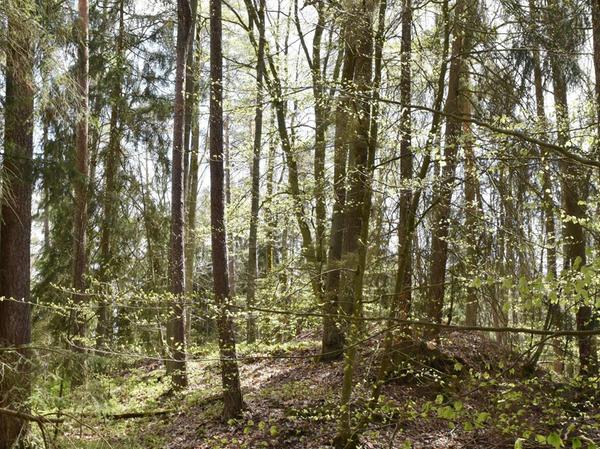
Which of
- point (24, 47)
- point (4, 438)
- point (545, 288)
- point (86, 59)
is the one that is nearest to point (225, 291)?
point (4, 438)

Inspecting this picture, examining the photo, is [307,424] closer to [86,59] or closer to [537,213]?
[537,213]

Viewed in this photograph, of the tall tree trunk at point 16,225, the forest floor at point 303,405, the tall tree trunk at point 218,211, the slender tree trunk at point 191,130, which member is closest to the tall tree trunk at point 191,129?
the slender tree trunk at point 191,130

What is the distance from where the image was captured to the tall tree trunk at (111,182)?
40.7 feet

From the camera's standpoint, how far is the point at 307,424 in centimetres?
795

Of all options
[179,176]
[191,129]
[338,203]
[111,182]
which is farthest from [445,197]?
[191,129]

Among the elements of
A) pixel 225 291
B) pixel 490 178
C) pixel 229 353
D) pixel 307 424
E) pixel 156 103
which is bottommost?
pixel 307 424

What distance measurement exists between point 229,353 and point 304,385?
4.87 ft

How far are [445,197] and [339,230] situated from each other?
3210 mm

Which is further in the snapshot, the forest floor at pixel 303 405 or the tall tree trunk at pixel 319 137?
the forest floor at pixel 303 405

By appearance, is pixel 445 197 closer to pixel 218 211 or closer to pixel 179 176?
pixel 218 211

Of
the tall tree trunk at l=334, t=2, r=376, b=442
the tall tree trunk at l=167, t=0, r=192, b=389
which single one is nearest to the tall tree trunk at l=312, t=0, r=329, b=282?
the tall tree trunk at l=334, t=2, r=376, b=442

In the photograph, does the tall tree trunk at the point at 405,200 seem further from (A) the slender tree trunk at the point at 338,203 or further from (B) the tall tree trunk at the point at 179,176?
(B) the tall tree trunk at the point at 179,176

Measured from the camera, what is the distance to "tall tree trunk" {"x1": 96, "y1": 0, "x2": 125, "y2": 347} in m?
12.4

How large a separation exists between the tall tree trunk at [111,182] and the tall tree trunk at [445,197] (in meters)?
7.43
